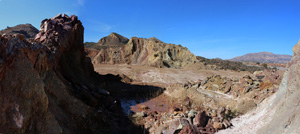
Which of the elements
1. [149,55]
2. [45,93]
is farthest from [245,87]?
[149,55]

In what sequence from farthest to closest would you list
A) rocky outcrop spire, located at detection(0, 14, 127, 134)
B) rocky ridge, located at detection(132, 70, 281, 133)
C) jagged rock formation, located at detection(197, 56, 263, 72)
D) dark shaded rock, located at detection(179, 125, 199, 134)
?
jagged rock formation, located at detection(197, 56, 263, 72) < rocky ridge, located at detection(132, 70, 281, 133) < dark shaded rock, located at detection(179, 125, 199, 134) < rocky outcrop spire, located at detection(0, 14, 127, 134)

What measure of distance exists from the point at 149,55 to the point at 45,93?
3351 cm

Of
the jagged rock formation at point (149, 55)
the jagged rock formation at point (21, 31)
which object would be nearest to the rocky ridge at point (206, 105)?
the jagged rock formation at point (149, 55)

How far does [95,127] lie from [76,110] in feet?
3.41

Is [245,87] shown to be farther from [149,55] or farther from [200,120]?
[149,55]

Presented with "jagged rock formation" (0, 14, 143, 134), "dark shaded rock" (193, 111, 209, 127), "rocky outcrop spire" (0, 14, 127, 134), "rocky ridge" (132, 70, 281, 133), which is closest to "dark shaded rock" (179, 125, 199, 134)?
"rocky ridge" (132, 70, 281, 133)

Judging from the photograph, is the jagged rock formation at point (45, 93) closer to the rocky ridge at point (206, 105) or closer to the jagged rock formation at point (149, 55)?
the rocky ridge at point (206, 105)

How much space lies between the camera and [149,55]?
37.8 metres

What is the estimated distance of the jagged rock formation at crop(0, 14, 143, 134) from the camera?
11.3 ft

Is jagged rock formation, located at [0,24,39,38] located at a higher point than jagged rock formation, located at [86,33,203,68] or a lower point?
higher

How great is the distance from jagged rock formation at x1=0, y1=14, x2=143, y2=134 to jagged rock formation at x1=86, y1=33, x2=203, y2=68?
24.7 m

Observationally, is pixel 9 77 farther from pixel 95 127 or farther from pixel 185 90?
pixel 185 90

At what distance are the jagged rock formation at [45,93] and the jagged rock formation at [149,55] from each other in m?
24.7

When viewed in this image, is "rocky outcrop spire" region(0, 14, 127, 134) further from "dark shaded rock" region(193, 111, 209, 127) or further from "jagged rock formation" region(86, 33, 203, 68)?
"jagged rock formation" region(86, 33, 203, 68)
